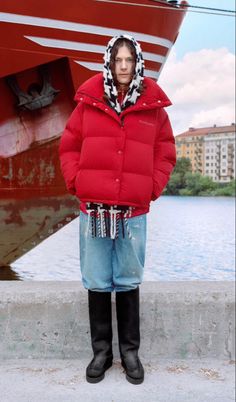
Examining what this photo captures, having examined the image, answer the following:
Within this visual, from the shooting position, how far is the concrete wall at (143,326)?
2482 millimetres

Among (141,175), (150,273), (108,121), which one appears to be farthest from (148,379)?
(150,273)

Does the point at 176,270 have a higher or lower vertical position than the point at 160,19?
lower

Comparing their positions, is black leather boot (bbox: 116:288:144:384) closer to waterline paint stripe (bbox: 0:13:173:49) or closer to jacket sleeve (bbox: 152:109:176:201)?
jacket sleeve (bbox: 152:109:176:201)

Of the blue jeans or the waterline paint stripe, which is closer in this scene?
the blue jeans

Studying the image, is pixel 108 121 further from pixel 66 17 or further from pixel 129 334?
pixel 66 17

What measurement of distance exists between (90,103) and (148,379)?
1.28 m

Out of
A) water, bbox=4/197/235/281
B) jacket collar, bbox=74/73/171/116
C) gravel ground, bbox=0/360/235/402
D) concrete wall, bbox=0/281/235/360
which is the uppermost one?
jacket collar, bbox=74/73/171/116

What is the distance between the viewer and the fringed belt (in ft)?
7.15

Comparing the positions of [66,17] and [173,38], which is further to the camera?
[173,38]

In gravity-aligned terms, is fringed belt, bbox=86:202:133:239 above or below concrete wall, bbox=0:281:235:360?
above

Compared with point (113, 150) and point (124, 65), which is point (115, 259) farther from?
point (124, 65)

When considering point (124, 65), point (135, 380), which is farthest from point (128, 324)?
point (124, 65)

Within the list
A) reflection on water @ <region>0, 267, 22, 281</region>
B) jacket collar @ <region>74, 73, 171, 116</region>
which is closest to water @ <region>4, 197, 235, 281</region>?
reflection on water @ <region>0, 267, 22, 281</region>

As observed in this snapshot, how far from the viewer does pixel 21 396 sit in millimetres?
2090
